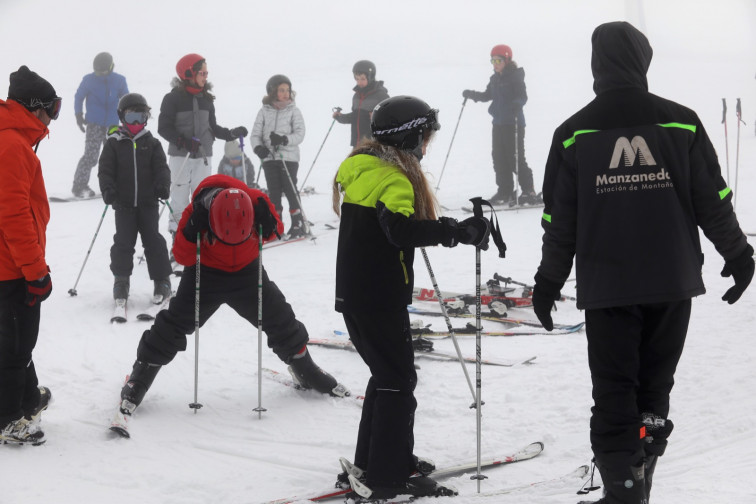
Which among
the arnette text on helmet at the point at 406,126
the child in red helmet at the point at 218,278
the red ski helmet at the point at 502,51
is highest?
the red ski helmet at the point at 502,51

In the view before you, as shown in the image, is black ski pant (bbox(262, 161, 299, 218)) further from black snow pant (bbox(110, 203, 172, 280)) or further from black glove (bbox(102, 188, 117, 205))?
black glove (bbox(102, 188, 117, 205))

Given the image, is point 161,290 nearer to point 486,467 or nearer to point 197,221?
point 197,221

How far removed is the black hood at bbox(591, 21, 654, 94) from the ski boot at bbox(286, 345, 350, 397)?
264cm

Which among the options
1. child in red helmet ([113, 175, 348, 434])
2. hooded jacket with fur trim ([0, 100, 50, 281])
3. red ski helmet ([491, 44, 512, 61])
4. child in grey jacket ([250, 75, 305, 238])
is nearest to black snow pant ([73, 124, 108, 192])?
child in grey jacket ([250, 75, 305, 238])

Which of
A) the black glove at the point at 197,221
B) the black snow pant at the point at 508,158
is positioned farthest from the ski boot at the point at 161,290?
the black snow pant at the point at 508,158

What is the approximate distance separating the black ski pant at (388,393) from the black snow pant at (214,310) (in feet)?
4.79

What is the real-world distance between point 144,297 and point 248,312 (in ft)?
10.2

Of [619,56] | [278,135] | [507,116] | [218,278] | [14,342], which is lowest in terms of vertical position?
[14,342]

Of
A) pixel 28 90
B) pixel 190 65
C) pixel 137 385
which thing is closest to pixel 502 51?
pixel 190 65

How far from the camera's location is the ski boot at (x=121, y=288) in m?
7.08

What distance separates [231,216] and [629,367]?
243 centimetres

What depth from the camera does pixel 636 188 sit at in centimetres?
290

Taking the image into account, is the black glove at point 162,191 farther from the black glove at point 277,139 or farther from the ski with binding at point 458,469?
the ski with binding at point 458,469

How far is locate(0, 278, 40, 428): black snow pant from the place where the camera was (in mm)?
4062
